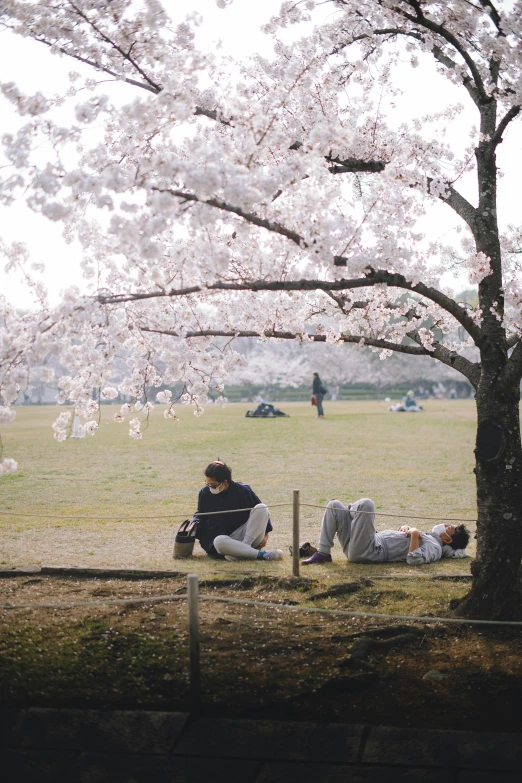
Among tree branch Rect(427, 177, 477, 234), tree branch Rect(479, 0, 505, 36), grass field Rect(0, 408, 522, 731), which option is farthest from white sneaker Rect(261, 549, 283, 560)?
tree branch Rect(479, 0, 505, 36)

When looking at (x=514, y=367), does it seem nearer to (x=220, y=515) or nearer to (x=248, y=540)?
(x=248, y=540)

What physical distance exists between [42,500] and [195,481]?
3033mm

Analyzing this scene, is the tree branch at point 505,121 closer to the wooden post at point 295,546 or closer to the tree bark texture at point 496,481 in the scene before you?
the tree bark texture at point 496,481

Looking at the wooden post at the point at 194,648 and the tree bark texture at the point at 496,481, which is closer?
the wooden post at the point at 194,648

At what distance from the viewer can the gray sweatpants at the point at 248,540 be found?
7.57 meters

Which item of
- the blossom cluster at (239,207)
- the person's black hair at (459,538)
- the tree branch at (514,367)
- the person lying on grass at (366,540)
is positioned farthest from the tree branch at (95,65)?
the person's black hair at (459,538)

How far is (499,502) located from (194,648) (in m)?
2.45

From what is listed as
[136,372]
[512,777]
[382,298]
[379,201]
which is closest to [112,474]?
[136,372]

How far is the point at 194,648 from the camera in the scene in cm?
425

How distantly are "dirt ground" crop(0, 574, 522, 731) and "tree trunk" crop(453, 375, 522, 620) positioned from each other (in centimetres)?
24

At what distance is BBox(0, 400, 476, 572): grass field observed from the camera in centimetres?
862

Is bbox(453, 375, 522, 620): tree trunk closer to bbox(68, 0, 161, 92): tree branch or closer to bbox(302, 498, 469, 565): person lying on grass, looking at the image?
bbox(302, 498, 469, 565): person lying on grass

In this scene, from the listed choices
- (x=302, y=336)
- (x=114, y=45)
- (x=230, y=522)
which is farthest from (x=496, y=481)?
(x=114, y=45)

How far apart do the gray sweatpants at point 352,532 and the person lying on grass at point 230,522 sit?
60 cm
